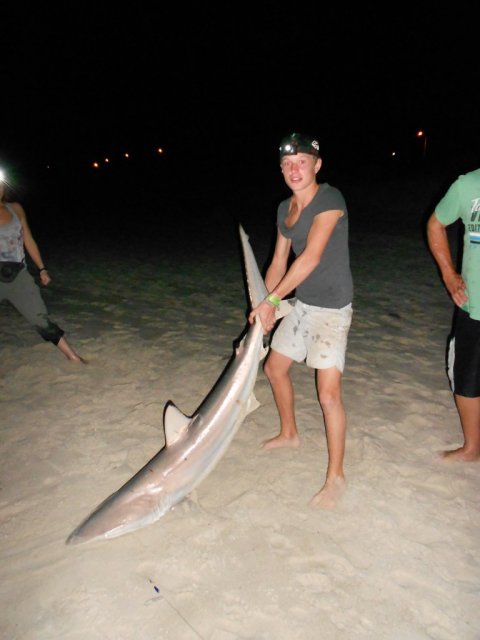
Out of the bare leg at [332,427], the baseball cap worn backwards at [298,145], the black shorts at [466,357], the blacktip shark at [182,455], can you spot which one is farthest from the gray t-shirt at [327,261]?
the black shorts at [466,357]

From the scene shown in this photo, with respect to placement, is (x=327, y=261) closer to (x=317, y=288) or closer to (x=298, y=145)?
(x=317, y=288)

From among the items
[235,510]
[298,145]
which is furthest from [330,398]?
[298,145]

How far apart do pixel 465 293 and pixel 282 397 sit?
5.75 ft

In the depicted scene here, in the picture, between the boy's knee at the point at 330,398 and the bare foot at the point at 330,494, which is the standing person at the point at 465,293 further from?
the boy's knee at the point at 330,398

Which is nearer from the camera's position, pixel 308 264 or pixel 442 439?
pixel 308 264

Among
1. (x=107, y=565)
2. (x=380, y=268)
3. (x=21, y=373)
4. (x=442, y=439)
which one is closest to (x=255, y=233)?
(x=380, y=268)

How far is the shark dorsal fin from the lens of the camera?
3023 mm

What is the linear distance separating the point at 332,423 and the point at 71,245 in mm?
14109

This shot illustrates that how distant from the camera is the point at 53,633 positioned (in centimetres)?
247

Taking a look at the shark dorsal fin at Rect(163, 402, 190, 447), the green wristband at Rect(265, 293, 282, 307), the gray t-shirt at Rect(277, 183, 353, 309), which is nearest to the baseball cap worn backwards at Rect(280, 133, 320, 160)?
the gray t-shirt at Rect(277, 183, 353, 309)

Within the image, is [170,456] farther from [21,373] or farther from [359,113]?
[359,113]

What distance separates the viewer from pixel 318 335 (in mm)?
3314

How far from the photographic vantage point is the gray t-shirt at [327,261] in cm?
310

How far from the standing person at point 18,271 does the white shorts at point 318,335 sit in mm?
3468
